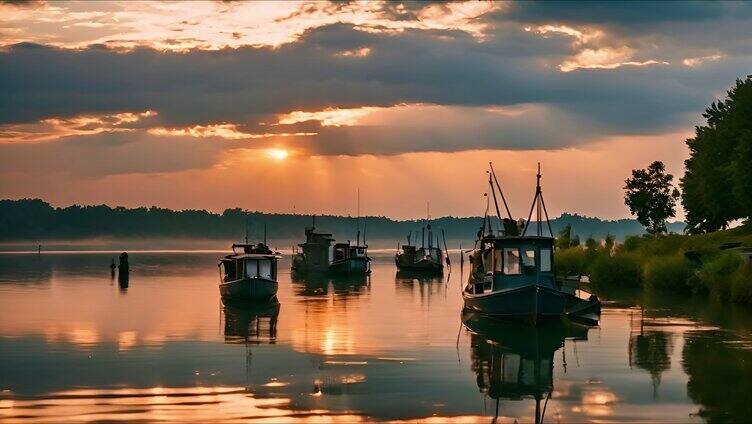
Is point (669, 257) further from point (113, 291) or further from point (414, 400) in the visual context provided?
point (414, 400)

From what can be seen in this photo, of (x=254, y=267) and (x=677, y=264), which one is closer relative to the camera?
(x=254, y=267)

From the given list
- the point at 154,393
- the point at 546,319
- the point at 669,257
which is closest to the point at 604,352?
A: the point at 546,319

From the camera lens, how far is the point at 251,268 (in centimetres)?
7269

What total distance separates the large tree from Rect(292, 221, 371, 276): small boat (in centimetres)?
3578

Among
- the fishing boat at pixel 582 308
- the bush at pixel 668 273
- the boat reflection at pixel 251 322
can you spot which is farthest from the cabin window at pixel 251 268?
the bush at pixel 668 273

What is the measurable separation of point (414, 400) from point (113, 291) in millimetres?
60176

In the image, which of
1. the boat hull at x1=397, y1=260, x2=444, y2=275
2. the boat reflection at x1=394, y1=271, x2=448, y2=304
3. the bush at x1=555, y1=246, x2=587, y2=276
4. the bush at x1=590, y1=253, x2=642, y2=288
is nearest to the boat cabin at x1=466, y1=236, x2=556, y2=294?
the boat reflection at x1=394, y1=271, x2=448, y2=304

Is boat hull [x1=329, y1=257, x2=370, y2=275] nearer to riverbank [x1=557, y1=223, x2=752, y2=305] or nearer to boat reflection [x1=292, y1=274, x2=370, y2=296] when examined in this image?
boat reflection [x1=292, y1=274, x2=370, y2=296]

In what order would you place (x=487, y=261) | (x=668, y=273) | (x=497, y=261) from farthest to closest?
1. (x=668, y=273)
2. (x=487, y=261)
3. (x=497, y=261)

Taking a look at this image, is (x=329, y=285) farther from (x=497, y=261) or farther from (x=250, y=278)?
(x=497, y=261)

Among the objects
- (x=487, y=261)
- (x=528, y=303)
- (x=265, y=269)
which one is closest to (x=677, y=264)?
(x=487, y=261)

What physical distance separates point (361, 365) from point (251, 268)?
38.4 m

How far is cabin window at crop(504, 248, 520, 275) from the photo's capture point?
53.0 m

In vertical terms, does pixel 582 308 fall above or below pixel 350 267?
below
